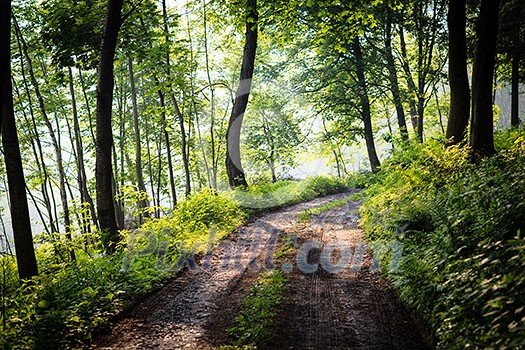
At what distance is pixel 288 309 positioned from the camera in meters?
5.96

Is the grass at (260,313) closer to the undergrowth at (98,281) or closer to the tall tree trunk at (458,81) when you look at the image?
the undergrowth at (98,281)

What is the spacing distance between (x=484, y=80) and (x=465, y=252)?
5.45 meters

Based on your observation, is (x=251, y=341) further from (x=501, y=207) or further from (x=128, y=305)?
(x=501, y=207)

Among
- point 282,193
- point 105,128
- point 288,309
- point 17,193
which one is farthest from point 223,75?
point 288,309

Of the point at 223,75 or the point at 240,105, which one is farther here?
the point at 223,75

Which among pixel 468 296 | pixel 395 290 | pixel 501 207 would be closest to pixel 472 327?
pixel 468 296

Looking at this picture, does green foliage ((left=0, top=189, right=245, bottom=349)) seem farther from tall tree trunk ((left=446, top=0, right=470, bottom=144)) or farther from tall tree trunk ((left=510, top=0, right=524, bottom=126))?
tall tree trunk ((left=510, top=0, right=524, bottom=126))

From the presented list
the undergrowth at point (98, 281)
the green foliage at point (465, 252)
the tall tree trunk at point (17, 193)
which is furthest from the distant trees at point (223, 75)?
the green foliage at point (465, 252)

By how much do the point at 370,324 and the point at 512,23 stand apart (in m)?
15.2

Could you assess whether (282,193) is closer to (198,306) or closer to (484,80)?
(484,80)

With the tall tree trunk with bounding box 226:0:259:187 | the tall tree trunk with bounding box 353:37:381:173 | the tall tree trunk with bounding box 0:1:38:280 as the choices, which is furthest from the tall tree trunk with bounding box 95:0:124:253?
the tall tree trunk with bounding box 353:37:381:173

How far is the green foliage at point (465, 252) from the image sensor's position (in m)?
3.61

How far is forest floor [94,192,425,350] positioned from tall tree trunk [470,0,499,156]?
3521 mm

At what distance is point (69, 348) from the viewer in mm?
5137
